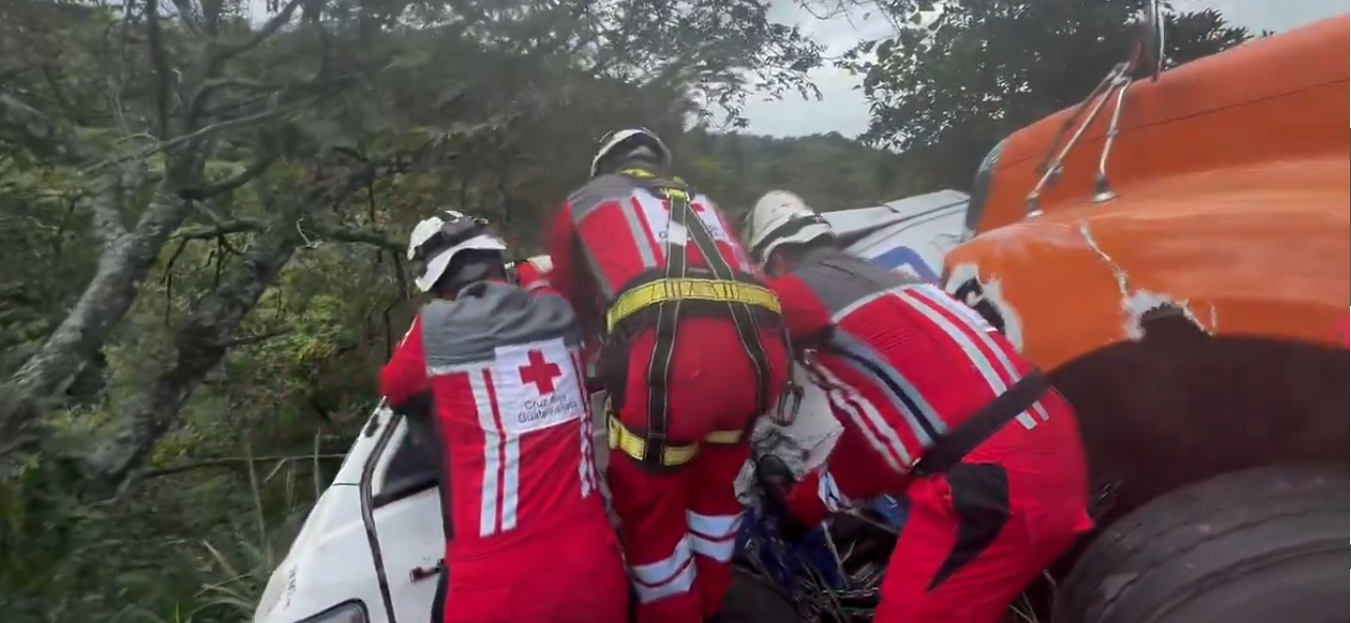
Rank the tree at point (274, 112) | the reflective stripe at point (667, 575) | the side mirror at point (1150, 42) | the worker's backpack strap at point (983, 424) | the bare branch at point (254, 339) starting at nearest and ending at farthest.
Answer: the side mirror at point (1150, 42) → the worker's backpack strap at point (983, 424) → the reflective stripe at point (667, 575) → the tree at point (274, 112) → the bare branch at point (254, 339)

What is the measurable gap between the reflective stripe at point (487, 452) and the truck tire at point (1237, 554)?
128 cm

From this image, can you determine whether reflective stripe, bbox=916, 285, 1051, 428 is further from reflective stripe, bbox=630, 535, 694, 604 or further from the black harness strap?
reflective stripe, bbox=630, 535, 694, 604

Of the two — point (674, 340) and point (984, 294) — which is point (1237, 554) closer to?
point (984, 294)

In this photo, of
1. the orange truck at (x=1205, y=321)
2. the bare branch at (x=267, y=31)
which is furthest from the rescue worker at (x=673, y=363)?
the bare branch at (x=267, y=31)

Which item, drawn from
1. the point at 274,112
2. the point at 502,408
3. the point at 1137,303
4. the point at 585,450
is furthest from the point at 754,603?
the point at 274,112

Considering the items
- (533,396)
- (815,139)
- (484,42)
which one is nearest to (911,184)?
(815,139)

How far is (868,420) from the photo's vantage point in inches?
107

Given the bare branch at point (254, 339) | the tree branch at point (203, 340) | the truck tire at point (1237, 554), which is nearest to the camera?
the truck tire at point (1237, 554)

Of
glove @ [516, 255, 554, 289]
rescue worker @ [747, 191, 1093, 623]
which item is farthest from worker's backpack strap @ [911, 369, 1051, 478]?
glove @ [516, 255, 554, 289]

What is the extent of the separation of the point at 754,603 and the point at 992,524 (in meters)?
0.80

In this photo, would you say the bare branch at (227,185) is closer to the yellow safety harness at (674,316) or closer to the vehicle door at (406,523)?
the vehicle door at (406,523)

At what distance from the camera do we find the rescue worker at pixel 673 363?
8.46ft

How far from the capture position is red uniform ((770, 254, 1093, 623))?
2381 mm

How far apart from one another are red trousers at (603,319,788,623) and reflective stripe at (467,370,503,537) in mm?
304
